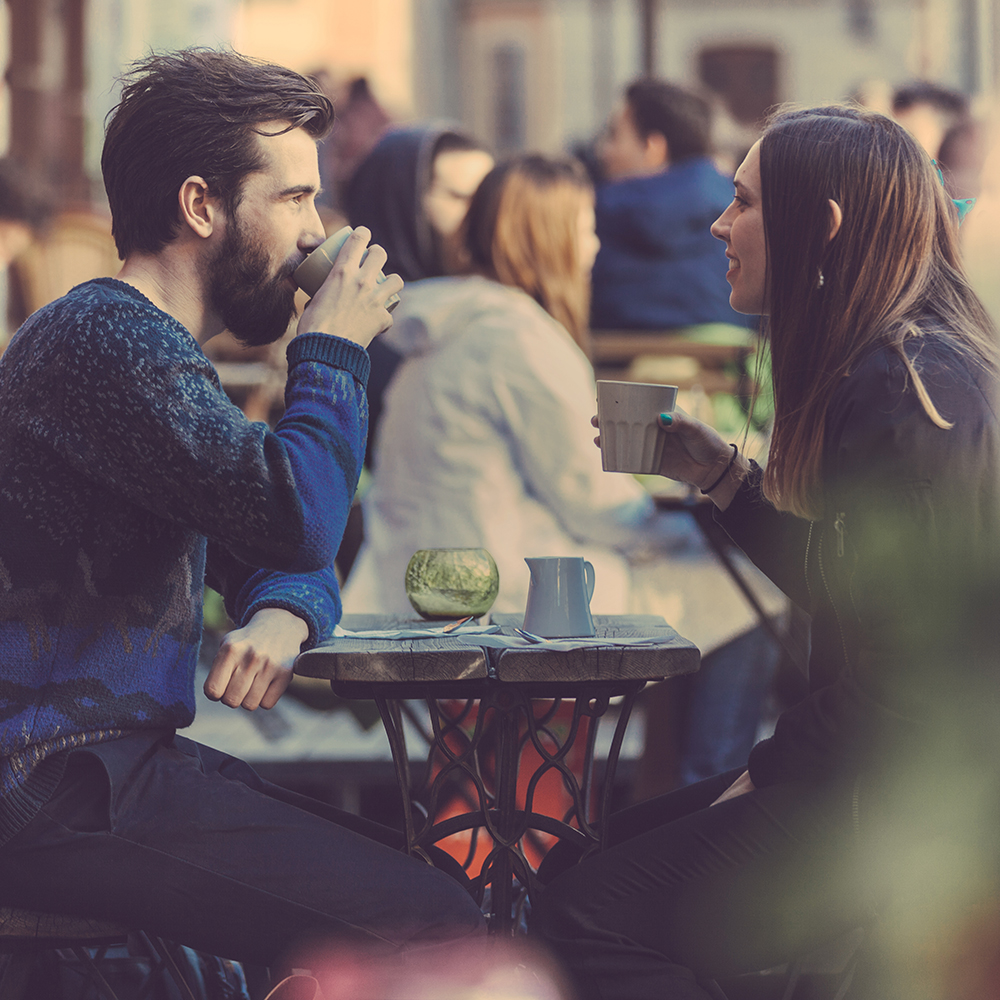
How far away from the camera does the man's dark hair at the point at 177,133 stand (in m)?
1.88

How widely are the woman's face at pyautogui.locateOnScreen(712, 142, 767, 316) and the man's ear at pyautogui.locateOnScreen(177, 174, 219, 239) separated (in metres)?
0.78

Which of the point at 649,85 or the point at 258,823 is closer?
the point at 258,823

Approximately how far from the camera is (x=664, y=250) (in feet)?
17.1

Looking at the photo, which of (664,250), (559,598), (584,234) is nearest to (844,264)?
(559,598)

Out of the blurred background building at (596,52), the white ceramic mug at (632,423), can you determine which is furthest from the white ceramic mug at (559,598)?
the blurred background building at (596,52)

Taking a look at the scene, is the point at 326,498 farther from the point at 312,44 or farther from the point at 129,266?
the point at 312,44

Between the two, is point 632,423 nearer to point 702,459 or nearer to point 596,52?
point 702,459

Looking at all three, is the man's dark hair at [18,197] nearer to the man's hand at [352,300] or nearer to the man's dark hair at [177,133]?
the man's dark hair at [177,133]

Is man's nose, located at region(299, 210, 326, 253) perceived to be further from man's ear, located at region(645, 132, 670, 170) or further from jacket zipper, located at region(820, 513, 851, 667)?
man's ear, located at region(645, 132, 670, 170)

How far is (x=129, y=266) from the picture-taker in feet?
6.42

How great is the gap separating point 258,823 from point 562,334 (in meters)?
Answer: 1.98

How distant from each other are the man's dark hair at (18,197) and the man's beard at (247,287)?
465cm

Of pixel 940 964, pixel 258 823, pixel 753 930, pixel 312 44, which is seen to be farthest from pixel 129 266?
pixel 312 44

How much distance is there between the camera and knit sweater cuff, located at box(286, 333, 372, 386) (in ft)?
6.06
